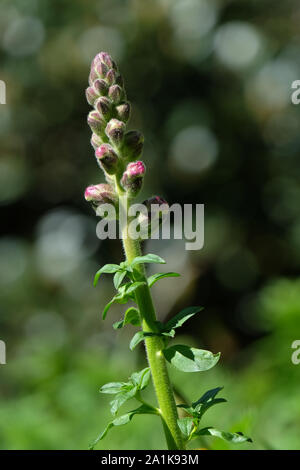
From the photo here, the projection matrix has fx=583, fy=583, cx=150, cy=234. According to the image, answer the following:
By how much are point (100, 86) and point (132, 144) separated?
11 cm

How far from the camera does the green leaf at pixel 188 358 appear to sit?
0.72 m

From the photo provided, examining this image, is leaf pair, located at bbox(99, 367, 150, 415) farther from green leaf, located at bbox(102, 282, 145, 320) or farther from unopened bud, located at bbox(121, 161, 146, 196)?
unopened bud, located at bbox(121, 161, 146, 196)

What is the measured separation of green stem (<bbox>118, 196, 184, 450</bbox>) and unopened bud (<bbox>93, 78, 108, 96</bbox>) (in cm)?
31

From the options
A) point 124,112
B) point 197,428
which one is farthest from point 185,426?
point 124,112

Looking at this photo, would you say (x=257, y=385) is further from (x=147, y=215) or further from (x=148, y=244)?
(x=148, y=244)

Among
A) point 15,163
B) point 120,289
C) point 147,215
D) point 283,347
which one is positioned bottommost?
point 120,289

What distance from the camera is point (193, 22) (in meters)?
5.18

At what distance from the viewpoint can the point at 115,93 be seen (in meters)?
0.86

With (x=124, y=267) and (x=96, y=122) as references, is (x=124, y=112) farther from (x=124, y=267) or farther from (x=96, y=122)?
(x=124, y=267)

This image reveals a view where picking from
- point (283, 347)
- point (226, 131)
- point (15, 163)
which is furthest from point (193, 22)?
point (283, 347)

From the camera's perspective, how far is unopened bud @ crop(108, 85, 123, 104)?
86 cm

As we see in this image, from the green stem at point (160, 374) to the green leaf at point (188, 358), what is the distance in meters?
0.02

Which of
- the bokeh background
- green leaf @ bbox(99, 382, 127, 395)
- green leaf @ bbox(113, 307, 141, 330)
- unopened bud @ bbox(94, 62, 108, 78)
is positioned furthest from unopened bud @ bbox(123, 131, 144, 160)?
the bokeh background
